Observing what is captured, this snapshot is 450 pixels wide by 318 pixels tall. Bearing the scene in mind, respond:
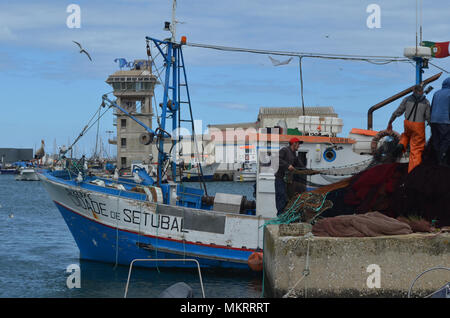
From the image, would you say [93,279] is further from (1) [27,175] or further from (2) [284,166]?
(1) [27,175]

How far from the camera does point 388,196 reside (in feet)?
29.9

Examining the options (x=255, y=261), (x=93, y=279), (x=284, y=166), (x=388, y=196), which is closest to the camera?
(x=388, y=196)

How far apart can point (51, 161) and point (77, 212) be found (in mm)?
4347

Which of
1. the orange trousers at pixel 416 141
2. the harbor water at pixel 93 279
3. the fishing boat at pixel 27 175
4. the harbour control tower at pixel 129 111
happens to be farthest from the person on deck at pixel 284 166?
the fishing boat at pixel 27 175

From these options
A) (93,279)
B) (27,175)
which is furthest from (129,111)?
(93,279)

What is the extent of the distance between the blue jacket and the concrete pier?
2328mm

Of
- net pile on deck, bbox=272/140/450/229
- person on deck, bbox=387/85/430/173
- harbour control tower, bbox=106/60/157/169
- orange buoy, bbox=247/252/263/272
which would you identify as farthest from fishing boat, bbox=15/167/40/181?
person on deck, bbox=387/85/430/173

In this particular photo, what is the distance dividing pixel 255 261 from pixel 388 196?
19.6 feet

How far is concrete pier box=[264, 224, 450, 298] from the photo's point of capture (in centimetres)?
720

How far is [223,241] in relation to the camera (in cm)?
1497

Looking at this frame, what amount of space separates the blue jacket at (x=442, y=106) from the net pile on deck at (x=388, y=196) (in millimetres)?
551

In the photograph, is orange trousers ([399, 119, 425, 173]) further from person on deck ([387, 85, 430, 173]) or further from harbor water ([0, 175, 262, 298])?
harbor water ([0, 175, 262, 298])

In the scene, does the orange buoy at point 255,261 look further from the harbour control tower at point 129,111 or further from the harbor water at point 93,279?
the harbour control tower at point 129,111
